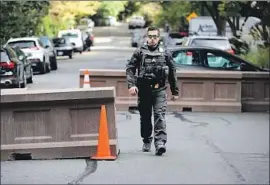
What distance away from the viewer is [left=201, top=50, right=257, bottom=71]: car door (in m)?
17.5

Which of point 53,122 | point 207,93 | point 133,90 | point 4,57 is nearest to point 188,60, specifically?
point 207,93

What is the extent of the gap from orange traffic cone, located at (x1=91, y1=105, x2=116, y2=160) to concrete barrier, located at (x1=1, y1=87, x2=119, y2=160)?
0.11 metres

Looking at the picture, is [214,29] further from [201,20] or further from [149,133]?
[149,133]

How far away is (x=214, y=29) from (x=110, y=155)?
125ft

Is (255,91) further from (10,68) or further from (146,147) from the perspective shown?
(10,68)

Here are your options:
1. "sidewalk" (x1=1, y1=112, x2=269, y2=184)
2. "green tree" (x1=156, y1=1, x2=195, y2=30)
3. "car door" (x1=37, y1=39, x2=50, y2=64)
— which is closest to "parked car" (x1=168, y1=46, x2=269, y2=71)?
"sidewalk" (x1=1, y1=112, x2=269, y2=184)

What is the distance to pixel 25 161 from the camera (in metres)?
9.12

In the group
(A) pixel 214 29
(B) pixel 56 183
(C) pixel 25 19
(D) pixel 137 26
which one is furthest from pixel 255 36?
(D) pixel 137 26

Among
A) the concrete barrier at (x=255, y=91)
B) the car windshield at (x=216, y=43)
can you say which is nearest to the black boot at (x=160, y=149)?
the concrete barrier at (x=255, y=91)

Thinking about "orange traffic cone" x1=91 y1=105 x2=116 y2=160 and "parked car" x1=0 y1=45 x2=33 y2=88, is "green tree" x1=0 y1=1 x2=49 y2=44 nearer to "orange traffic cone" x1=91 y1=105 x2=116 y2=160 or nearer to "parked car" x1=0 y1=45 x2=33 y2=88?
"parked car" x1=0 y1=45 x2=33 y2=88

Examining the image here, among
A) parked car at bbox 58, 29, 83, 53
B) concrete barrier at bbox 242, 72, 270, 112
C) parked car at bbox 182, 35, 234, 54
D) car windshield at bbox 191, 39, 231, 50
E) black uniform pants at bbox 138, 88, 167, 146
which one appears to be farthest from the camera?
parked car at bbox 58, 29, 83, 53

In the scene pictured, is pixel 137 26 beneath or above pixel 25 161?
beneath

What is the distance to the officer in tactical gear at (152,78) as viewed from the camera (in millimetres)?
9297

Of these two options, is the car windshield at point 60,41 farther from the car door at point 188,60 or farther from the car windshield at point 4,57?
the car door at point 188,60
